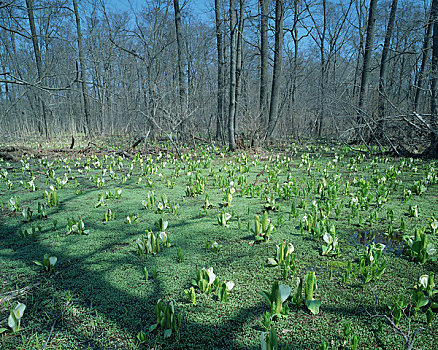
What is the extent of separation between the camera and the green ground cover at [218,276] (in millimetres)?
1635

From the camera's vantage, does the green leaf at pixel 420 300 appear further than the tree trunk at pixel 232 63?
No

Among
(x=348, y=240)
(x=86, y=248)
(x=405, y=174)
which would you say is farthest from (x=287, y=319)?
(x=405, y=174)

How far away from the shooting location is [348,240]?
2.92 meters

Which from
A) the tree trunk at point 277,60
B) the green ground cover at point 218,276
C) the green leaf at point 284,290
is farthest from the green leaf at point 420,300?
the tree trunk at point 277,60

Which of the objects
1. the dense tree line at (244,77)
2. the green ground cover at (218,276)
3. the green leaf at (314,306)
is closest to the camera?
the green ground cover at (218,276)

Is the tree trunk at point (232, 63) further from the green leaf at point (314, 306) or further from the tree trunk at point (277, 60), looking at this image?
the green leaf at point (314, 306)

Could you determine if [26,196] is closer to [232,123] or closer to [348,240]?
[348,240]

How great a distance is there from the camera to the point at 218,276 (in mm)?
2268

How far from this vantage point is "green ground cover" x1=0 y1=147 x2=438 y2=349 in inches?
64.4

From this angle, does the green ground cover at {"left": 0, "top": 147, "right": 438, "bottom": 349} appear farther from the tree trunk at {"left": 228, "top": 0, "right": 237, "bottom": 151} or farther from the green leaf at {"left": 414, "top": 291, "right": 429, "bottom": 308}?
the tree trunk at {"left": 228, "top": 0, "right": 237, "bottom": 151}

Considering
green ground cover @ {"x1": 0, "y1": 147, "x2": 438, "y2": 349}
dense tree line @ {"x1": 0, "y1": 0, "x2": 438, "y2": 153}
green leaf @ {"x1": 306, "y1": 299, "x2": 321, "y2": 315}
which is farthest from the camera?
dense tree line @ {"x1": 0, "y1": 0, "x2": 438, "y2": 153}

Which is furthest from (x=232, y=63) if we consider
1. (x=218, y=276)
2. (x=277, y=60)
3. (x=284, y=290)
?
(x=284, y=290)

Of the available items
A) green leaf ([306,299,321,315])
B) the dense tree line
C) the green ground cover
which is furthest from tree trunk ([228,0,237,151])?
green leaf ([306,299,321,315])

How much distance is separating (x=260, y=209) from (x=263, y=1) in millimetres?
11604
